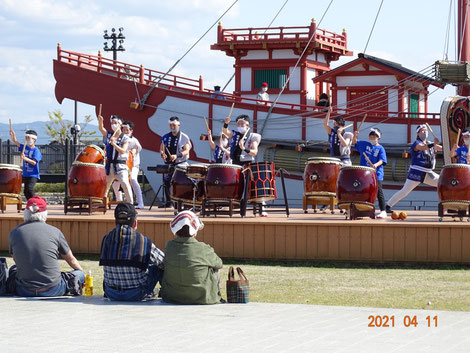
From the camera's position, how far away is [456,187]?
13.7 m

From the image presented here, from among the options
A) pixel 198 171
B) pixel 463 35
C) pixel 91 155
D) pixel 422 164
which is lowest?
pixel 198 171

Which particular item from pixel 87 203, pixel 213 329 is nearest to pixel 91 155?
pixel 87 203

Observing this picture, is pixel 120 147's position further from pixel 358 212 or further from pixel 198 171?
pixel 358 212

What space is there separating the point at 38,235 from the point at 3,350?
8.73 feet

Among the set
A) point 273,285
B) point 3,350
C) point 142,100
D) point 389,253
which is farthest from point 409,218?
point 142,100

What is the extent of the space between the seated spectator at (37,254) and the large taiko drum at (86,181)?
6.18 meters

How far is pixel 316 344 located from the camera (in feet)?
21.6

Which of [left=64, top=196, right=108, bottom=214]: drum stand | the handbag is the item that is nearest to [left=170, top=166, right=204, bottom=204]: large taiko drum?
[left=64, top=196, right=108, bottom=214]: drum stand

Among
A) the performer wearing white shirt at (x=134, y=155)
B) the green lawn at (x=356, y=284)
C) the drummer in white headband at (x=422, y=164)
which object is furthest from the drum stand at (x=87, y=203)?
the drummer in white headband at (x=422, y=164)

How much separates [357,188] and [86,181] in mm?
4578

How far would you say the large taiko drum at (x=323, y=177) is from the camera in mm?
15469

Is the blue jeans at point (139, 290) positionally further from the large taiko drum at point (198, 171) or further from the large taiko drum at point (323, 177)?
the large taiko drum at point (323, 177)

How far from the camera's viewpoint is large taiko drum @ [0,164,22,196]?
15898 mm

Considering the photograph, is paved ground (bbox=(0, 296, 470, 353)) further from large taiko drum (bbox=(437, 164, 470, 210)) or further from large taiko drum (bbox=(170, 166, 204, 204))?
large taiko drum (bbox=(170, 166, 204, 204))
